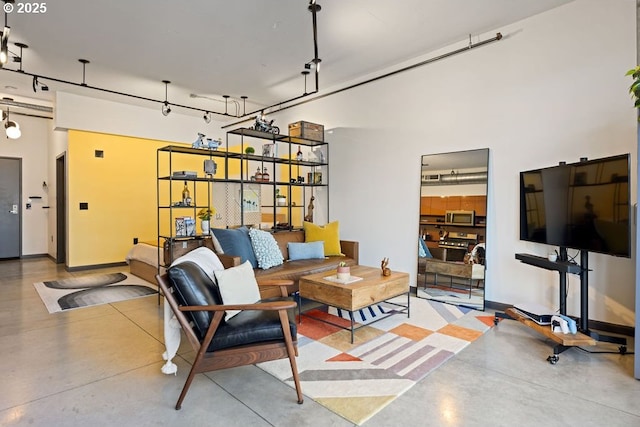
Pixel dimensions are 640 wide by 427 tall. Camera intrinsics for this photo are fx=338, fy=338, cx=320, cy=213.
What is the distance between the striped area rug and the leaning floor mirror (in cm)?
47

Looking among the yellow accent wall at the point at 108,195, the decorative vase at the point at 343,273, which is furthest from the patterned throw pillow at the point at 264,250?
the yellow accent wall at the point at 108,195

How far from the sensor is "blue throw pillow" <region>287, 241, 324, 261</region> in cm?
467

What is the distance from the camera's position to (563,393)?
224 centimetres

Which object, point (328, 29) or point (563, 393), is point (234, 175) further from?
point (563, 393)

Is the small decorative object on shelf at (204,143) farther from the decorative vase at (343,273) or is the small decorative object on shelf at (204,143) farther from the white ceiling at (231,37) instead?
the decorative vase at (343,273)

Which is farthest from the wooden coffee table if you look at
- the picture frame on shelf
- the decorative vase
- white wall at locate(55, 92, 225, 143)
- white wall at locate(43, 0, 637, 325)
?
white wall at locate(55, 92, 225, 143)

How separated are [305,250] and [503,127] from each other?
2896 millimetres

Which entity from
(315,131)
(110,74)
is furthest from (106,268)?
(315,131)

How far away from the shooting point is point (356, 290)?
307cm

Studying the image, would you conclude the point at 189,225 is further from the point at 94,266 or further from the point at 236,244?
the point at 94,266

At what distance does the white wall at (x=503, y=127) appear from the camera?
325cm

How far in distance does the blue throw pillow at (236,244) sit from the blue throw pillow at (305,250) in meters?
0.67

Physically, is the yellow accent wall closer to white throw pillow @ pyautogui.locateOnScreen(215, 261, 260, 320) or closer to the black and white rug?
the black and white rug

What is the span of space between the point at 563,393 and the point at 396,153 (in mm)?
3473
